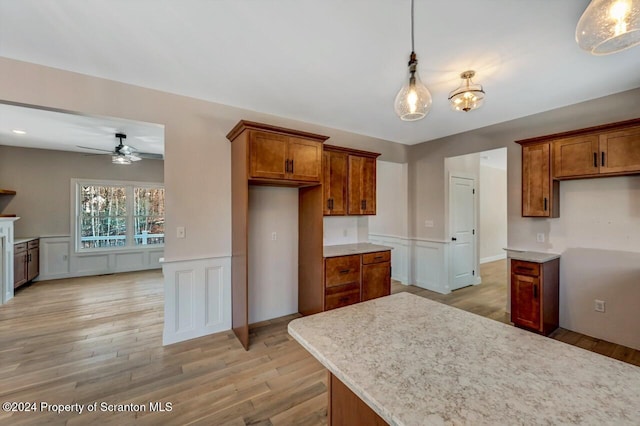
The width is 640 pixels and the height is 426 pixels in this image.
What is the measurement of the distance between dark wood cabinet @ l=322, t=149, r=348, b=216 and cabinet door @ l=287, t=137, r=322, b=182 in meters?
0.33

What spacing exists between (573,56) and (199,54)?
320 centimetres

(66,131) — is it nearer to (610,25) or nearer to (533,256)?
(610,25)

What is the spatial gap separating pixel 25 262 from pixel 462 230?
321 inches

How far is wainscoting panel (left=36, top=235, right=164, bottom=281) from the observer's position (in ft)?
17.8

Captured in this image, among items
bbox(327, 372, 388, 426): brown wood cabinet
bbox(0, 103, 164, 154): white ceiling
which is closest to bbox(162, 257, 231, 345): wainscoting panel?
bbox(0, 103, 164, 154): white ceiling

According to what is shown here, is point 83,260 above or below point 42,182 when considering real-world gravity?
below

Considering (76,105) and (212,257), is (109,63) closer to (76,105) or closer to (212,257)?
(76,105)

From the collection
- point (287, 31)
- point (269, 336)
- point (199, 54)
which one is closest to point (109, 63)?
point (199, 54)

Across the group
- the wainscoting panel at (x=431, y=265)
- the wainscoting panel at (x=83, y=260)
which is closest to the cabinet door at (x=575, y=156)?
the wainscoting panel at (x=431, y=265)

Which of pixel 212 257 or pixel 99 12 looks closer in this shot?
pixel 99 12

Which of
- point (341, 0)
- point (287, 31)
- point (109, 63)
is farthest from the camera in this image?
point (109, 63)

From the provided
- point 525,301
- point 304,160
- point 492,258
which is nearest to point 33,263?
point 304,160

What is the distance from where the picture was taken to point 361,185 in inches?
153

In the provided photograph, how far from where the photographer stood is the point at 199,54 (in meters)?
2.22
